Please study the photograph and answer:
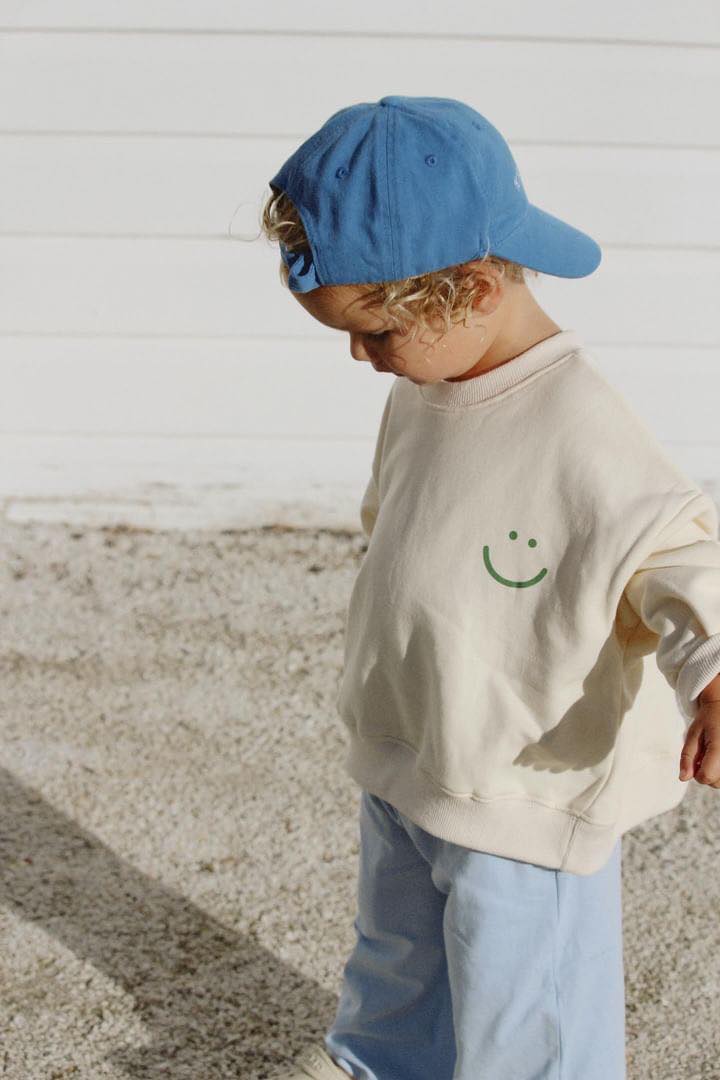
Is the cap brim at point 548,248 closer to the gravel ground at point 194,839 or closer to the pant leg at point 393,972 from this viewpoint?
the pant leg at point 393,972

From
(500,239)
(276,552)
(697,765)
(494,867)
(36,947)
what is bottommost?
(36,947)

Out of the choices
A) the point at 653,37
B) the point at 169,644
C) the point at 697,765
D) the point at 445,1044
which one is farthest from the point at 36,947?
the point at 653,37

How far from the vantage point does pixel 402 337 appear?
58.3 inches

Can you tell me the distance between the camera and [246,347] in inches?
145

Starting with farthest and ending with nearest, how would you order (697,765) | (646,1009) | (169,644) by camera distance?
(169,644)
(646,1009)
(697,765)

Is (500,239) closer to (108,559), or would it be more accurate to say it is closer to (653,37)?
(653,37)

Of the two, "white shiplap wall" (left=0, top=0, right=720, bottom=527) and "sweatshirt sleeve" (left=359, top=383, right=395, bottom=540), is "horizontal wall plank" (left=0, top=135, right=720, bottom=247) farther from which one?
"sweatshirt sleeve" (left=359, top=383, right=395, bottom=540)

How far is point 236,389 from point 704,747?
2521mm

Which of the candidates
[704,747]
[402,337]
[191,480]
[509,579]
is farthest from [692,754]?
[191,480]

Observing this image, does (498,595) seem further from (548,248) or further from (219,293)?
(219,293)

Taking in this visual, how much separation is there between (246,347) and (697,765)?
8.22 feet

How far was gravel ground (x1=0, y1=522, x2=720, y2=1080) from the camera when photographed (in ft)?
7.30

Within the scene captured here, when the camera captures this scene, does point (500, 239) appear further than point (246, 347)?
No

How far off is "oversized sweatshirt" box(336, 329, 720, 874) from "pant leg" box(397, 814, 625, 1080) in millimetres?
52
